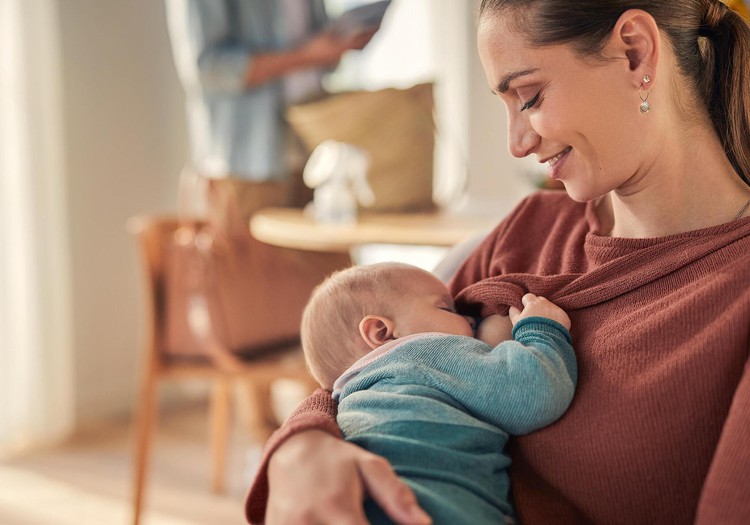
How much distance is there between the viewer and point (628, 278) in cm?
113

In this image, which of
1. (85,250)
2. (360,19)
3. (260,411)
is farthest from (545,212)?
(85,250)

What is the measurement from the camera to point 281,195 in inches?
117

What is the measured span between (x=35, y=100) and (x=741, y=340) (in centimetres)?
301

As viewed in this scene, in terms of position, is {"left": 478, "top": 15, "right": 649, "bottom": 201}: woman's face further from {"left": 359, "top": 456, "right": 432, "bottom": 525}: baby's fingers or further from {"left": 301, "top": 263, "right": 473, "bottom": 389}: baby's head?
{"left": 359, "top": 456, "right": 432, "bottom": 525}: baby's fingers

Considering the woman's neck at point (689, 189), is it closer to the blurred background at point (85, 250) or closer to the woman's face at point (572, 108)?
the woman's face at point (572, 108)

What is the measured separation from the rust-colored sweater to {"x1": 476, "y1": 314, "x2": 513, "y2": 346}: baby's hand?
0.05 meters

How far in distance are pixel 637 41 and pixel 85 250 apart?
294 cm

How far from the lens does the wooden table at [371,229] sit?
2.24 metres

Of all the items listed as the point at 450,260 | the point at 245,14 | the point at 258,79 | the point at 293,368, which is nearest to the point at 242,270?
the point at 293,368

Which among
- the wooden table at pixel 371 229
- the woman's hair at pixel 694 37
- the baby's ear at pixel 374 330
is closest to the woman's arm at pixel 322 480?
the baby's ear at pixel 374 330

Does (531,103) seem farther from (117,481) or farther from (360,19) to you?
(117,481)

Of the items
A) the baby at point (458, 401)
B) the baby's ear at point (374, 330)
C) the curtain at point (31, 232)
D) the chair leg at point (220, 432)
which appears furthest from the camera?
the curtain at point (31, 232)

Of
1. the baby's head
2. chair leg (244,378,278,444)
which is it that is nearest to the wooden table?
chair leg (244,378,278,444)

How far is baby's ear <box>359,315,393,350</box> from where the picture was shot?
4.06 feet
